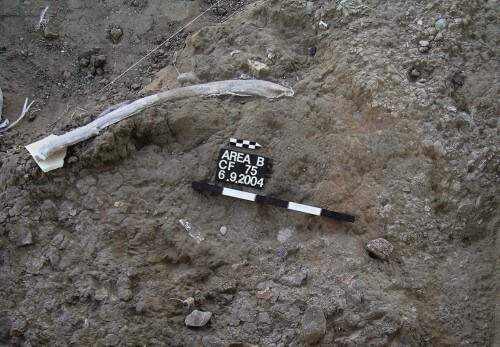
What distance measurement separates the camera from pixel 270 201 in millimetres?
3135

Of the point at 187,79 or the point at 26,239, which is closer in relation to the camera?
the point at 26,239

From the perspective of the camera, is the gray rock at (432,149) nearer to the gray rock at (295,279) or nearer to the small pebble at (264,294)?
the gray rock at (295,279)

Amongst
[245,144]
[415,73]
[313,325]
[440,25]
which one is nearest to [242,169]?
[245,144]

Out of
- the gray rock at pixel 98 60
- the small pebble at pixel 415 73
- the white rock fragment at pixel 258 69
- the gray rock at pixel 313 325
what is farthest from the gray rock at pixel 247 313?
the gray rock at pixel 98 60

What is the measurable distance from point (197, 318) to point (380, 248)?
3.38 feet

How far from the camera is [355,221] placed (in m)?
3.07

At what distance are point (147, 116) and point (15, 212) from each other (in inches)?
36.5

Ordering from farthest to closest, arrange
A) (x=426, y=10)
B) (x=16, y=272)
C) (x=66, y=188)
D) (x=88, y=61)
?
(x=88, y=61), (x=426, y=10), (x=66, y=188), (x=16, y=272)

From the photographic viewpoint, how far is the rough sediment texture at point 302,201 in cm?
281

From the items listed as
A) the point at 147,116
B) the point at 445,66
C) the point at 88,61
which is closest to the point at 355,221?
the point at 445,66

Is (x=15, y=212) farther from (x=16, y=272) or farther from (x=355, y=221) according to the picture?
(x=355, y=221)

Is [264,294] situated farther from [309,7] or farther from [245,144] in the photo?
[309,7]

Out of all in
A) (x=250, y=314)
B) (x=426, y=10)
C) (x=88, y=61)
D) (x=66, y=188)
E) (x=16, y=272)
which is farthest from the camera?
(x=88, y=61)

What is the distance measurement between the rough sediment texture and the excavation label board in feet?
0.23
